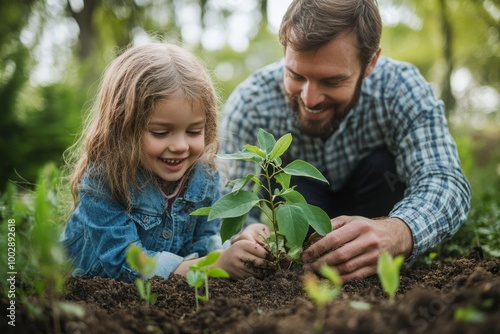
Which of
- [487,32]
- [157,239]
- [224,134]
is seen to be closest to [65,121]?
[224,134]

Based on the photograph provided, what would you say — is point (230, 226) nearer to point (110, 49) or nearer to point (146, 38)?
point (146, 38)

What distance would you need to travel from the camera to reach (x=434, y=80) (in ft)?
35.8

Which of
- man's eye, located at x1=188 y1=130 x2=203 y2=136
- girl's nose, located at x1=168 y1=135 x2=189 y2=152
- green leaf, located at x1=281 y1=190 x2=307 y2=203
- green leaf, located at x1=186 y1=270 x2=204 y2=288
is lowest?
green leaf, located at x1=186 y1=270 x2=204 y2=288

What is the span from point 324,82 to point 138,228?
1116 millimetres

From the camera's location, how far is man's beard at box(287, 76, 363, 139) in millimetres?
2498

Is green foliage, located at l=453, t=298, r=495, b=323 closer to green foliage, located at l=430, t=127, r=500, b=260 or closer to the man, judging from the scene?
the man

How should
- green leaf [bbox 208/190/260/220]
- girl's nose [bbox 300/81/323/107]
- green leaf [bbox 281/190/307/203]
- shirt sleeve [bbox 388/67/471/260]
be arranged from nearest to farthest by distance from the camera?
green leaf [bbox 208/190/260/220], green leaf [bbox 281/190/307/203], shirt sleeve [bbox 388/67/471/260], girl's nose [bbox 300/81/323/107]

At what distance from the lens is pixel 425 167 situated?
91.2 inches

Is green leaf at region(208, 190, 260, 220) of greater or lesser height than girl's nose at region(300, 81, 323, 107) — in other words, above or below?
below

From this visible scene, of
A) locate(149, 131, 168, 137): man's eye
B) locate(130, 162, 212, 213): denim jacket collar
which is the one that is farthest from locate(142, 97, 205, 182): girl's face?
locate(130, 162, 212, 213): denim jacket collar

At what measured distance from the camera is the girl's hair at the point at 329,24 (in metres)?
2.20

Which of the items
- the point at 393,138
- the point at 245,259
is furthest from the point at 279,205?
the point at 393,138

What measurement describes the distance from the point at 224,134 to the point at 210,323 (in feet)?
6.08

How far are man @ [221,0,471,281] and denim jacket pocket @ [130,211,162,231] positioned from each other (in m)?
0.72
